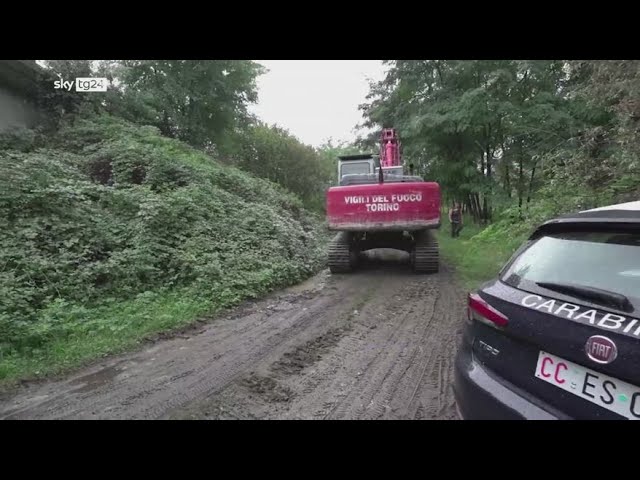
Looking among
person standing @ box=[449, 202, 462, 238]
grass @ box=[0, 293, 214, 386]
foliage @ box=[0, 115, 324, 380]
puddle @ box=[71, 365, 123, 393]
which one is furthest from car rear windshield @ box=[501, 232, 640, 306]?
person standing @ box=[449, 202, 462, 238]

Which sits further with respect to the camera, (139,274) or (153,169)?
(153,169)

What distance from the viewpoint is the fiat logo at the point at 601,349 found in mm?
1514

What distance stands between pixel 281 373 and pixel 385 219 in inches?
192

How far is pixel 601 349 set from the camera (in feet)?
5.08

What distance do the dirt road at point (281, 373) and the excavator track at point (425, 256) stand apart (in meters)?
2.42

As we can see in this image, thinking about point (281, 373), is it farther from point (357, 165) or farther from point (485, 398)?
point (357, 165)

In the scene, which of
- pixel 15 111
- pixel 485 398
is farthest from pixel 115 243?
pixel 15 111

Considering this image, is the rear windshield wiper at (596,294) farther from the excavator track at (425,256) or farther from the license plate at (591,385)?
the excavator track at (425,256)

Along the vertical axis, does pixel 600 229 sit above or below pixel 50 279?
above

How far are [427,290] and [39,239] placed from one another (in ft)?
20.3
